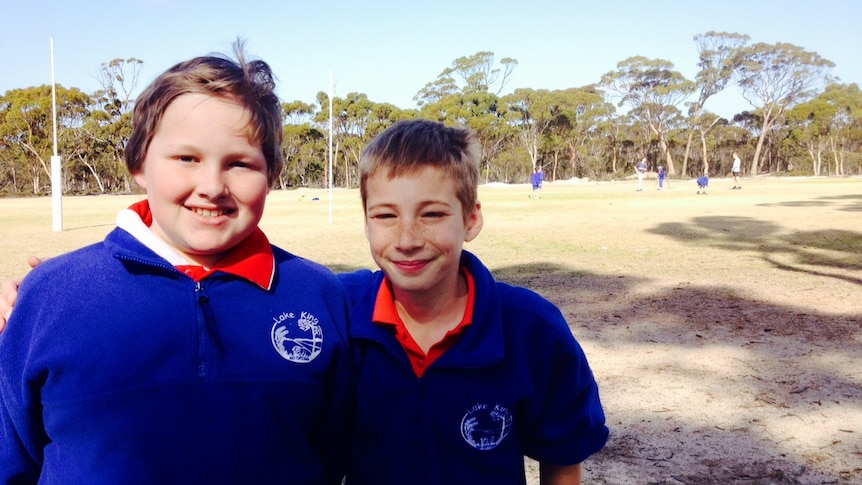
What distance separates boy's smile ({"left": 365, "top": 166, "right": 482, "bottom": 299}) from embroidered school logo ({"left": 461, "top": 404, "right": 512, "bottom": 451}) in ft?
1.18

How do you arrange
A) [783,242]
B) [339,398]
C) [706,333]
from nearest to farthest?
[339,398] → [706,333] → [783,242]

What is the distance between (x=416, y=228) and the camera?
1.88 m

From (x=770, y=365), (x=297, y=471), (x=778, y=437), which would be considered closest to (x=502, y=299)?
(x=297, y=471)

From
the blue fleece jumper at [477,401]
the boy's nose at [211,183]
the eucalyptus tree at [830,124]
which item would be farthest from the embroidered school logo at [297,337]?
the eucalyptus tree at [830,124]

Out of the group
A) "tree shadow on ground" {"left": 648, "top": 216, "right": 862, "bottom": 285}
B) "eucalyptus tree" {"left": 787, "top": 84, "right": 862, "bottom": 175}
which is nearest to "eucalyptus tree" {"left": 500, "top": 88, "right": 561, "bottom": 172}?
"eucalyptus tree" {"left": 787, "top": 84, "right": 862, "bottom": 175}

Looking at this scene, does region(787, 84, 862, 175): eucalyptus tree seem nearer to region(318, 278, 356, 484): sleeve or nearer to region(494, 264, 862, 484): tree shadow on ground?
region(494, 264, 862, 484): tree shadow on ground

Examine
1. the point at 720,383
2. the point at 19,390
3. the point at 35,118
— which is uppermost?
the point at 35,118

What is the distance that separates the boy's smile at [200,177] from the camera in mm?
1671

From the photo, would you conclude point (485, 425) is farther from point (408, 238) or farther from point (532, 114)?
point (532, 114)

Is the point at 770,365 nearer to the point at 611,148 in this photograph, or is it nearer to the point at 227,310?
the point at 227,310

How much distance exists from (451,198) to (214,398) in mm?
830

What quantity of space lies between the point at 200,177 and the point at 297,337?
18.4 inches

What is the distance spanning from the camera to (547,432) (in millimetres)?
1901

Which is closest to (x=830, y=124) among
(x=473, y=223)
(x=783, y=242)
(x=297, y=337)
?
(x=783, y=242)
